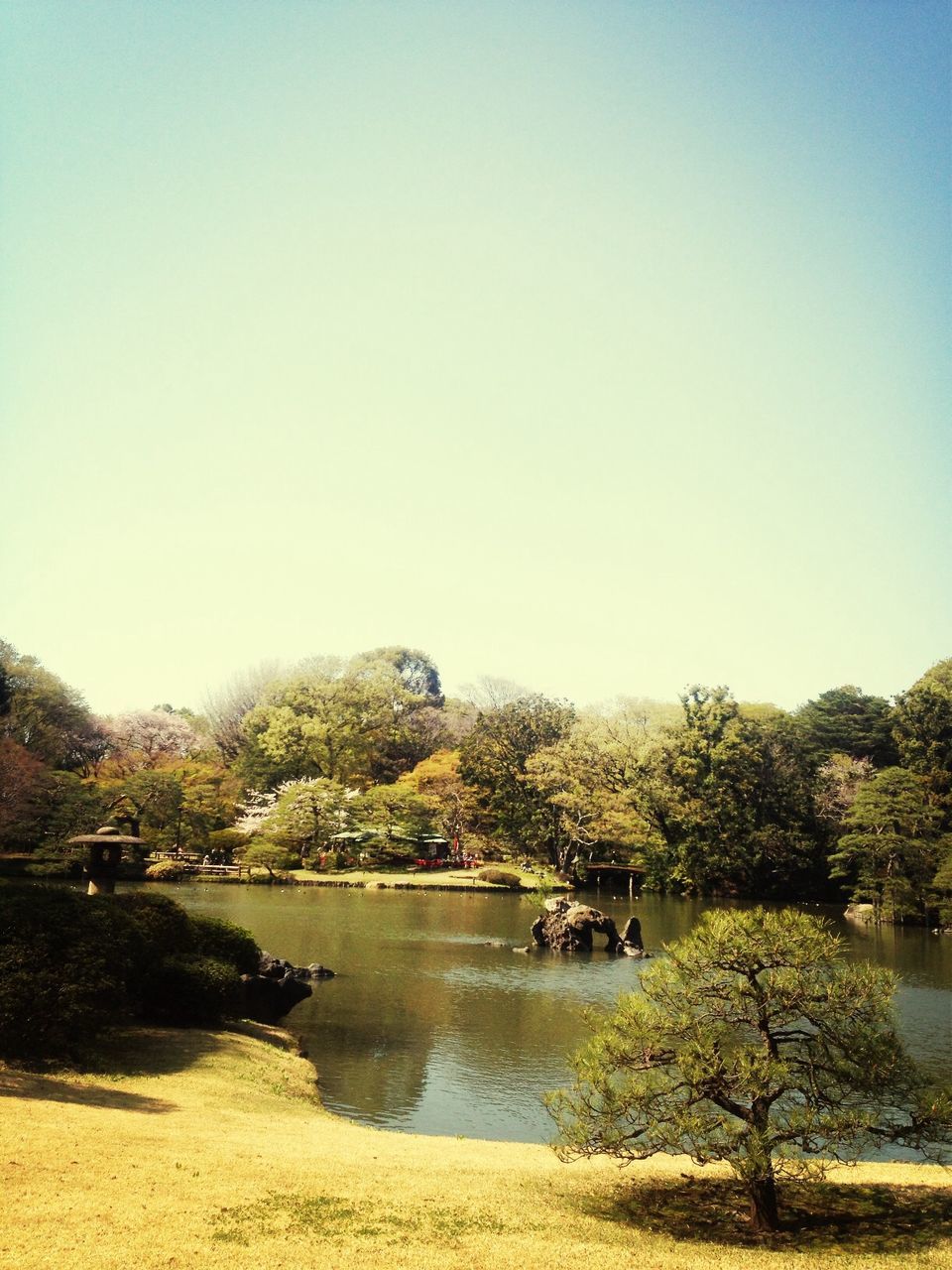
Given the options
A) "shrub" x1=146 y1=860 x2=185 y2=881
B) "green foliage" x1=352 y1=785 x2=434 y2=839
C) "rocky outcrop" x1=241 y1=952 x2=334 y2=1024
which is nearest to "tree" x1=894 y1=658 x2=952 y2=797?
"green foliage" x1=352 y1=785 x2=434 y2=839

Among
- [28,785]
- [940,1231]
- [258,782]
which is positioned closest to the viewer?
[940,1231]

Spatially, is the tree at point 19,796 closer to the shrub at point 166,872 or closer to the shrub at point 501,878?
the shrub at point 166,872

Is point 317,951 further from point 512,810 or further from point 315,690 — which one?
point 315,690

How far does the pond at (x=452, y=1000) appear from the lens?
1368 cm

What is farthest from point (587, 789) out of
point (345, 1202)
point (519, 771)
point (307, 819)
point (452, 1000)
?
point (345, 1202)

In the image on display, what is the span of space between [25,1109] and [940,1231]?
8.04 meters

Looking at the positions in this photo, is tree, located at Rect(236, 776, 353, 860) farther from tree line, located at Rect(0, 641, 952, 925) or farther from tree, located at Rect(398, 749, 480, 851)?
tree, located at Rect(398, 749, 480, 851)

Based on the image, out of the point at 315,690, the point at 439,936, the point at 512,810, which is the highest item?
the point at 315,690

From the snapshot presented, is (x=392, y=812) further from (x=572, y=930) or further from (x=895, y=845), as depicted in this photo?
(x=895, y=845)

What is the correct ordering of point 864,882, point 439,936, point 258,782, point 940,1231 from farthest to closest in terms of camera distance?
point 258,782 → point 864,882 → point 439,936 → point 940,1231

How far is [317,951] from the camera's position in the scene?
2483 centimetres

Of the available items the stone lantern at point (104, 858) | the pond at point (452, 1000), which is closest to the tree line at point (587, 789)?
the pond at point (452, 1000)

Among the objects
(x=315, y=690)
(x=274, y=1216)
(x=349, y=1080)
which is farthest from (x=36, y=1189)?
(x=315, y=690)

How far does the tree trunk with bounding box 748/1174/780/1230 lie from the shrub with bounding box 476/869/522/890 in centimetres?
3932
